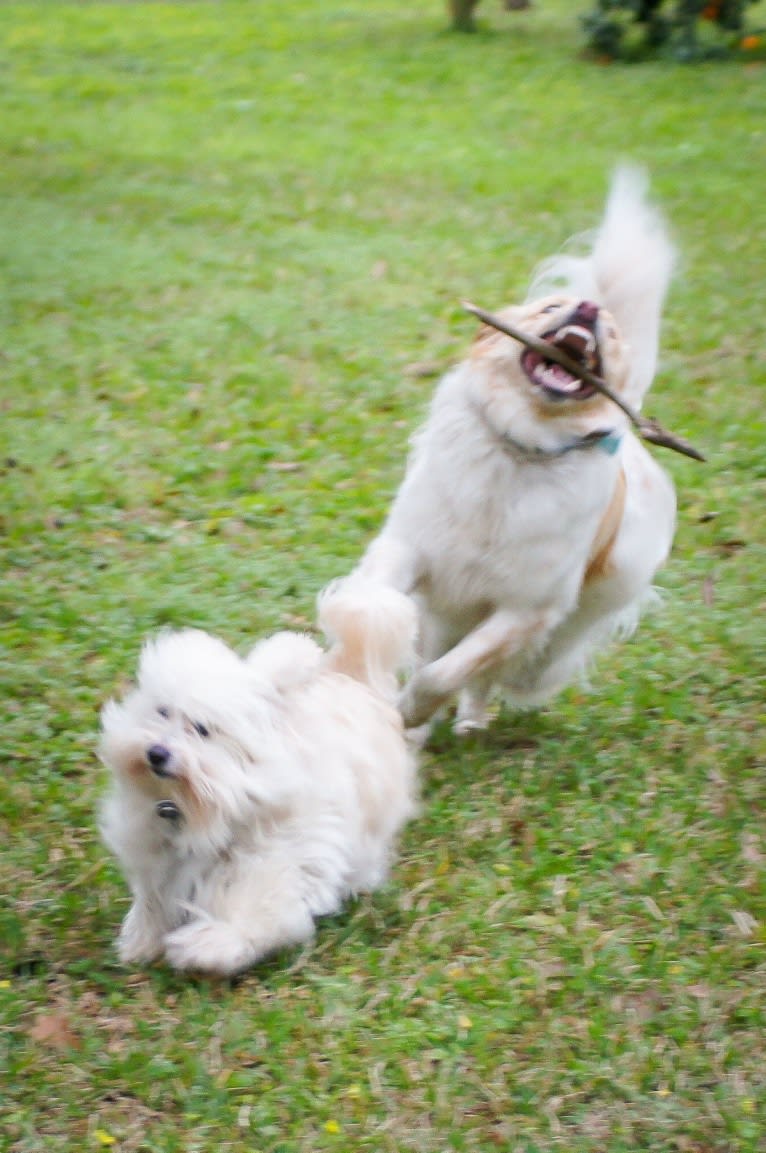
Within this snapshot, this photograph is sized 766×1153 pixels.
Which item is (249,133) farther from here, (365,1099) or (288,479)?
(365,1099)

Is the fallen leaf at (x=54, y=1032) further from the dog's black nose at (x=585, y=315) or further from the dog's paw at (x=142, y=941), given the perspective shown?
the dog's black nose at (x=585, y=315)

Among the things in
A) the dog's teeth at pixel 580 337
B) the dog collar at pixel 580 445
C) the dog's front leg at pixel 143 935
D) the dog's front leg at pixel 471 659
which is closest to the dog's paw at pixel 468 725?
the dog's front leg at pixel 471 659

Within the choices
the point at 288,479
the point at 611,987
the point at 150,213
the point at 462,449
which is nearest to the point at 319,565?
the point at 288,479

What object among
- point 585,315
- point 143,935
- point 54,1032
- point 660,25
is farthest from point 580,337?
point 660,25

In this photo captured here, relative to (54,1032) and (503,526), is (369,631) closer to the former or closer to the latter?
(503,526)

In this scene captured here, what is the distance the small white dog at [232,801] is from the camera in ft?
10.2

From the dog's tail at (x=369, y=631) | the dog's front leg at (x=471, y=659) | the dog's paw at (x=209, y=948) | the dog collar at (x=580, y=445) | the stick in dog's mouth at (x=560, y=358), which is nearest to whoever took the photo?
→ the dog's paw at (x=209, y=948)

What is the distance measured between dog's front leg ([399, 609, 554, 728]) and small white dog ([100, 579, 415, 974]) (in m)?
0.67

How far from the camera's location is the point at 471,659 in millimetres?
4215

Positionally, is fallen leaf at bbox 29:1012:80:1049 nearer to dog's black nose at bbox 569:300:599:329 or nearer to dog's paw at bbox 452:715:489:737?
dog's paw at bbox 452:715:489:737

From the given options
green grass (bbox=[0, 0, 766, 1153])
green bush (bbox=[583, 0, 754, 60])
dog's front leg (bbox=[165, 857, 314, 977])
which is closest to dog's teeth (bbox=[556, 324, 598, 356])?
green grass (bbox=[0, 0, 766, 1153])

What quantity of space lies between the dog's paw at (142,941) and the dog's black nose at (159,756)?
47cm

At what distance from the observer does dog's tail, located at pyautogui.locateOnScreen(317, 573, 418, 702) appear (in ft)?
12.2

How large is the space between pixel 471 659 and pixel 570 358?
3.06 ft
